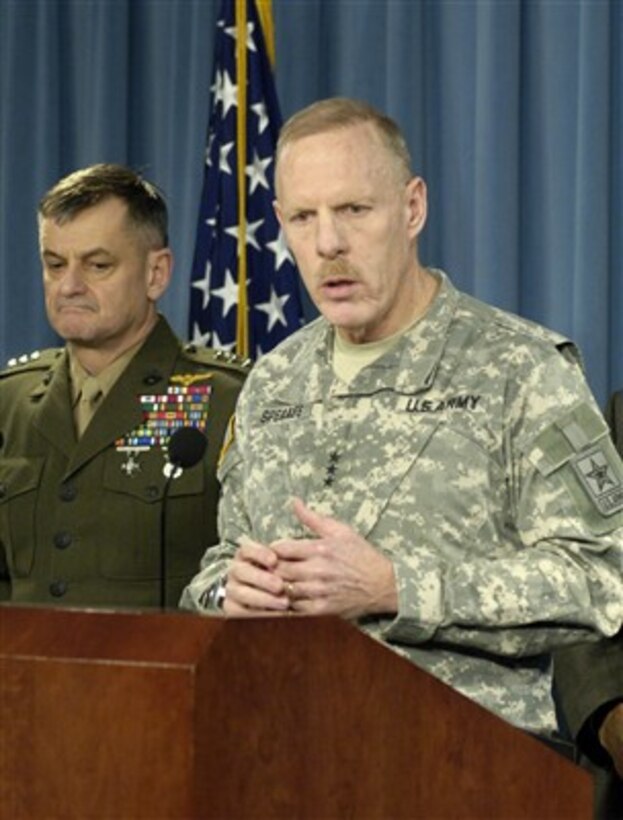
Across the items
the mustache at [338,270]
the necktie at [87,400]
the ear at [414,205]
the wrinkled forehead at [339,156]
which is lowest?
the necktie at [87,400]

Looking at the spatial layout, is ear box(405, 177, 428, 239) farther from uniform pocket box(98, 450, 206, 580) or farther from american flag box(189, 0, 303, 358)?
american flag box(189, 0, 303, 358)

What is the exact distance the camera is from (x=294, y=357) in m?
2.55

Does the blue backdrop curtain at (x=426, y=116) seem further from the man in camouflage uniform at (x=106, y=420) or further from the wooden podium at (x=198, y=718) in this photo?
the wooden podium at (x=198, y=718)

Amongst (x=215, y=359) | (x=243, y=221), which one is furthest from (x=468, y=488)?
(x=243, y=221)

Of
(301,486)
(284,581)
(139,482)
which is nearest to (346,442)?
(301,486)

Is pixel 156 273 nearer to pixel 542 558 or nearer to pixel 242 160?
pixel 242 160

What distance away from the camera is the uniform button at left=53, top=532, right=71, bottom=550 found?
3143 millimetres

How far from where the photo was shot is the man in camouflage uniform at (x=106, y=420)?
313 cm

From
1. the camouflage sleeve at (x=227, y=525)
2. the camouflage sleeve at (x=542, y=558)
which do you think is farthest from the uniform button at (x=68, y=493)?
the camouflage sleeve at (x=542, y=558)

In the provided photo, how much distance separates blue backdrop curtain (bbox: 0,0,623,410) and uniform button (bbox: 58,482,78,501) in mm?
1281

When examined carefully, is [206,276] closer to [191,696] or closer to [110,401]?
[110,401]

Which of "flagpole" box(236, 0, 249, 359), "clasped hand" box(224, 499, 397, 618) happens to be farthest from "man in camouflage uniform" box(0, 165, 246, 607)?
"clasped hand" box(224, 499, 397, 618)

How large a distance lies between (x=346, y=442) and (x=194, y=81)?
7.90ft

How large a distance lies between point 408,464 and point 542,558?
0.23m
